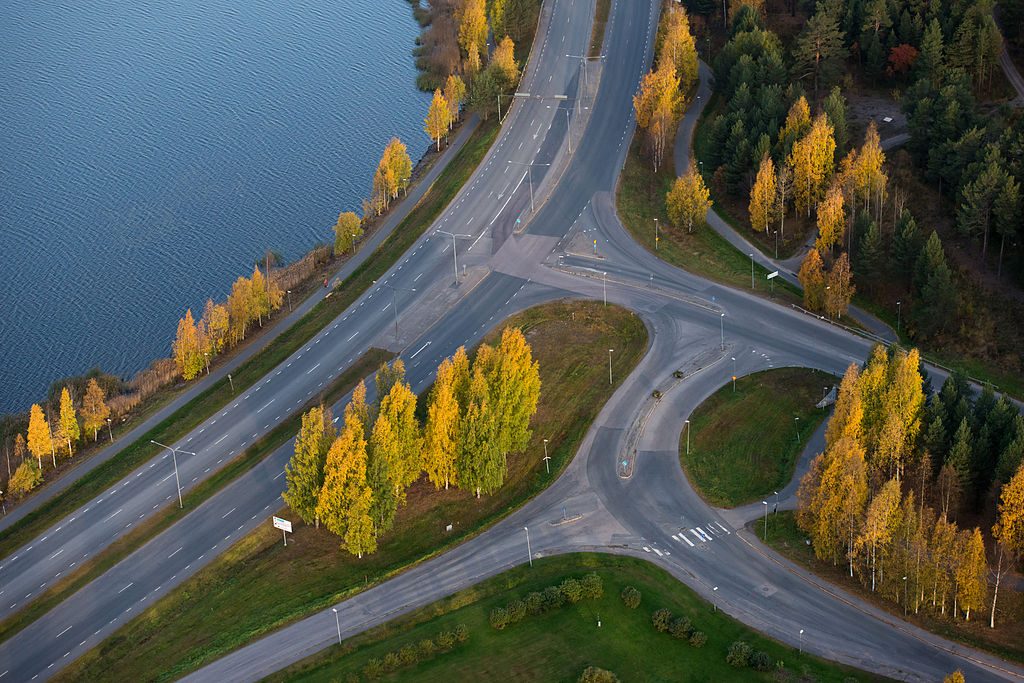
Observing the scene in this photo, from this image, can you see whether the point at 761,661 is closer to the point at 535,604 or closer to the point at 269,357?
the point at 535,604

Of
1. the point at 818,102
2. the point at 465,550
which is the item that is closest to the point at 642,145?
the point at 818,102

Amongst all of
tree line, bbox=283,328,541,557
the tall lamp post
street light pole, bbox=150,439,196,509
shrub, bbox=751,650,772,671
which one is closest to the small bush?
tree line, bbox=283,328,541,557

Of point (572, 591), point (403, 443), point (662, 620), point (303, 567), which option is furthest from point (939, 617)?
point (303, 567)

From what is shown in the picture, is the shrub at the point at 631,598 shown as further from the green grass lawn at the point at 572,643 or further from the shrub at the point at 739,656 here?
the shrub at the point at 739,656

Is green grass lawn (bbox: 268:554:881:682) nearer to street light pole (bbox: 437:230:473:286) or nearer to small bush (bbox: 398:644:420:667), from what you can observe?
small bush (bbox: 398:644:420:667)

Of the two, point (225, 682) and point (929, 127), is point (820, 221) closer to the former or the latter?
point (929, 127)
